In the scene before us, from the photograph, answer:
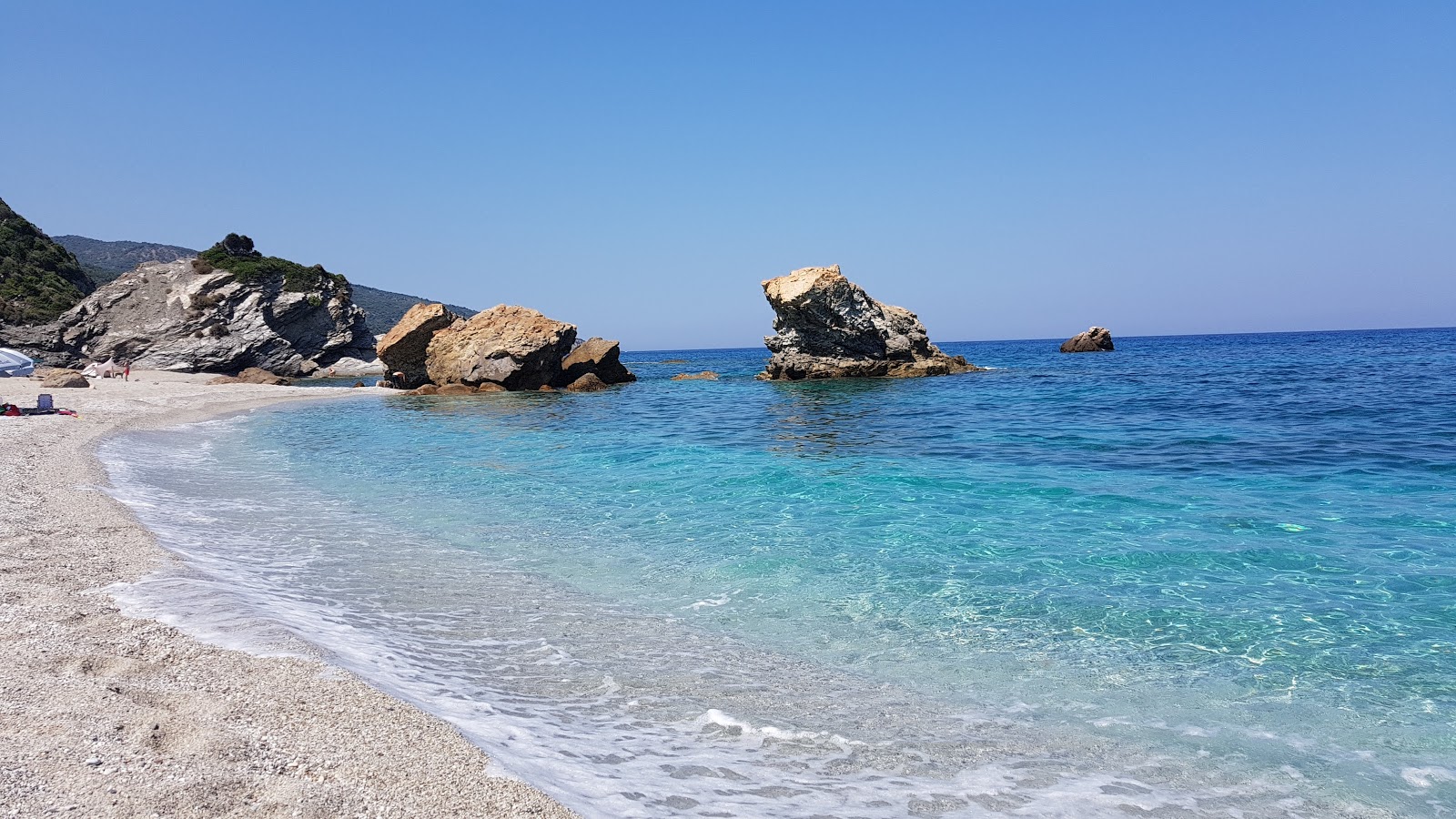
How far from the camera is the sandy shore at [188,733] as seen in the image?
2.93m

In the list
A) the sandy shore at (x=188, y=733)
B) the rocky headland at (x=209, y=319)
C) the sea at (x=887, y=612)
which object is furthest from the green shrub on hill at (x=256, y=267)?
the sandy shore at (x=188, y=733)

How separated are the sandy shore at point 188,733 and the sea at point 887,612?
1.11 feet

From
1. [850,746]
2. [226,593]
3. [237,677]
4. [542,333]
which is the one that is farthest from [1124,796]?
[542,333]

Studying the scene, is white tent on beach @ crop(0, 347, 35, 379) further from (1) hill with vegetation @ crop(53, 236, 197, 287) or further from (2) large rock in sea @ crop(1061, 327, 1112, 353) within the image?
(1) hill with vegetation @ crop(53, 236, 197, 287)

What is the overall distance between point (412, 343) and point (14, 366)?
15.8m

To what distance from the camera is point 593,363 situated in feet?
129

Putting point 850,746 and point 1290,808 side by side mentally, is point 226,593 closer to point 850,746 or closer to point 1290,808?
point 850,746

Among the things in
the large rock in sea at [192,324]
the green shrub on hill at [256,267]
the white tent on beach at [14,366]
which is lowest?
the white tent on beach at [14,366]

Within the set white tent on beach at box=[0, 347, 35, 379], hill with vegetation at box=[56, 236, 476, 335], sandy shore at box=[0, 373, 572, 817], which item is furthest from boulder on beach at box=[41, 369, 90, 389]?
hill with vegetation at box=[56, 236, 476, 335]

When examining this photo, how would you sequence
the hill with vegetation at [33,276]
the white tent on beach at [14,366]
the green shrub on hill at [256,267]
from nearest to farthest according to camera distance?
the white tent on beach at [14,366] < the hill with vegetation at [33,276] < the green shrub on hill at [256,267]

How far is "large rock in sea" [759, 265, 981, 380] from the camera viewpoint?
3606 centimetres

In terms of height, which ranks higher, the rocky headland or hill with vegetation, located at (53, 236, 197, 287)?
hill with vegetation, located at (53, 236, 197, 287)

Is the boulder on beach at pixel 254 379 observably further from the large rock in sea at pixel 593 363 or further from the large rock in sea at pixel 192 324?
the large rock in sea at pixel 593 363

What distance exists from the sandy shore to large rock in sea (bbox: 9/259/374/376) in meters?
50.2
